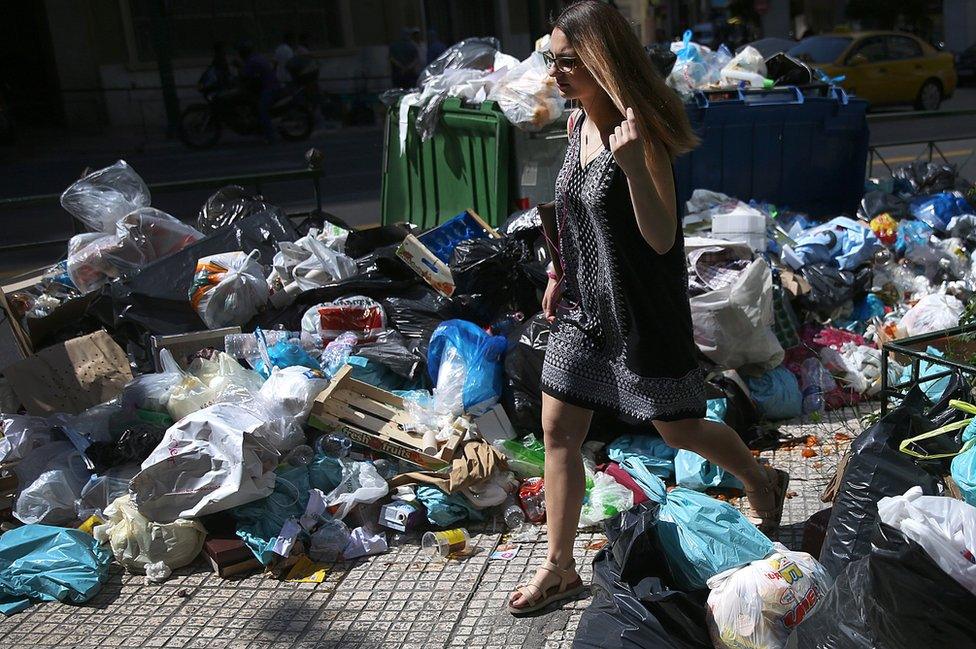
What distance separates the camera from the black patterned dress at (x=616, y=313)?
2.80 m

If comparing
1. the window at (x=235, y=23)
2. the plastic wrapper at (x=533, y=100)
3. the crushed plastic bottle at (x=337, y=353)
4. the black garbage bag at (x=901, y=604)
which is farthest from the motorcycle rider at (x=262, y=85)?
the black garbage bag at (x=901, y=604)

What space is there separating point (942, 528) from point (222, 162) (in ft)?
49.5

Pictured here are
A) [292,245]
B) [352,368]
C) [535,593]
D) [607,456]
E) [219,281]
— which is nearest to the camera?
[535,593]

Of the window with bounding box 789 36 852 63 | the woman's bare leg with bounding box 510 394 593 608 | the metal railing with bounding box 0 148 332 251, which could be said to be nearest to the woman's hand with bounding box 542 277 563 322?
the woman's bare leg with bounding box 510 394 593 608

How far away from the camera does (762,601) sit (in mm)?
2629

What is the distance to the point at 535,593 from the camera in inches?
123

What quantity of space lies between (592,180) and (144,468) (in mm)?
1936

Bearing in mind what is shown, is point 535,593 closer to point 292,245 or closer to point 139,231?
point 292,245

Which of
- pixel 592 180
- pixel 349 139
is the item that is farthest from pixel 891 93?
pixel 592 180

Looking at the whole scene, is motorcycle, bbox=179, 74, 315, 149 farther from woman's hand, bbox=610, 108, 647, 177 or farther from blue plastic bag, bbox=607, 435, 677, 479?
woman's hand, bbox=610, 108, 647, 177

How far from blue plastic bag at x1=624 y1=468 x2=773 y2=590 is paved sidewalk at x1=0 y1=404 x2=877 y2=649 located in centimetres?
42

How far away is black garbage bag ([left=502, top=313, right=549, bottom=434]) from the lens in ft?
13.9

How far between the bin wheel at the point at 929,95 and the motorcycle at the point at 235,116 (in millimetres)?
11993

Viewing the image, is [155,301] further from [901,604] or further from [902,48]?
[902,48]
